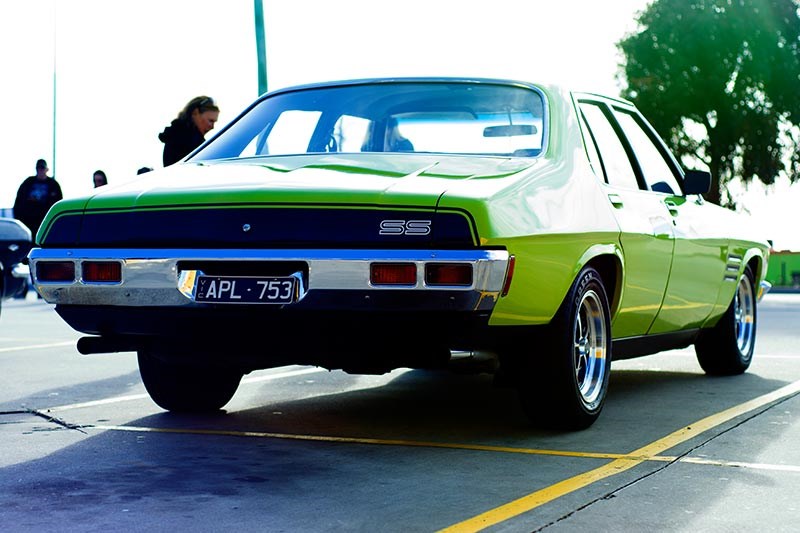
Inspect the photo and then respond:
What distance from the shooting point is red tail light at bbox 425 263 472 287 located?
201 inches

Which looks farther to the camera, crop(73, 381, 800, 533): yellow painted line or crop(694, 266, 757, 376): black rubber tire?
crop(694, 266, 757, 376): black rubber tire

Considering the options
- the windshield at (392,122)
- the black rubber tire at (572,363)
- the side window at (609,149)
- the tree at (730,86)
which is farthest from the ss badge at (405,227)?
the tree at (730,86)

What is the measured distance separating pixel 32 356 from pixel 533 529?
6.95 m

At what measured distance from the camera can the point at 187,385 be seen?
6.75m

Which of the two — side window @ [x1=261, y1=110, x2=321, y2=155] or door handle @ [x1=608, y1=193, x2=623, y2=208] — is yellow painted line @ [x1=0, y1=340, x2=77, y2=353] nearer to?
side window @ [x1=261, y1=110, x2=321, y2=155]

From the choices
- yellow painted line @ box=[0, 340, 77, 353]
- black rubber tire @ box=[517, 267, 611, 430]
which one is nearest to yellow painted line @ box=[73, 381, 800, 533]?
black rubber tire @ box=[517, 267, 611, 430]

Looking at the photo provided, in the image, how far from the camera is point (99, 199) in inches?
225

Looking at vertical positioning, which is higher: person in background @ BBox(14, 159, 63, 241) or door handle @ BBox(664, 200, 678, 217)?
door handle @ BBox(664, 200, 678, 217)

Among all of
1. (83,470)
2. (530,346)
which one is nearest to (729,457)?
(530,346)

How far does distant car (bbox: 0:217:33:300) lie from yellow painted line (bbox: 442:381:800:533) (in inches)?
299

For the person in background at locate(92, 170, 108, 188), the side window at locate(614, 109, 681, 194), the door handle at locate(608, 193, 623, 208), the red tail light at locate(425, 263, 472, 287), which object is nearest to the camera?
the red tail light at locate(425, 263, 472, 287)

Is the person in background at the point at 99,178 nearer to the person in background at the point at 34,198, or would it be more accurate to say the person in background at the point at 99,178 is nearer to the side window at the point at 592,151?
the person in background at the point at 34,198

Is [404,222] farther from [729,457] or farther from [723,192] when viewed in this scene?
[723,192]

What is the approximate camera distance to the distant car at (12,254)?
12.6 m
